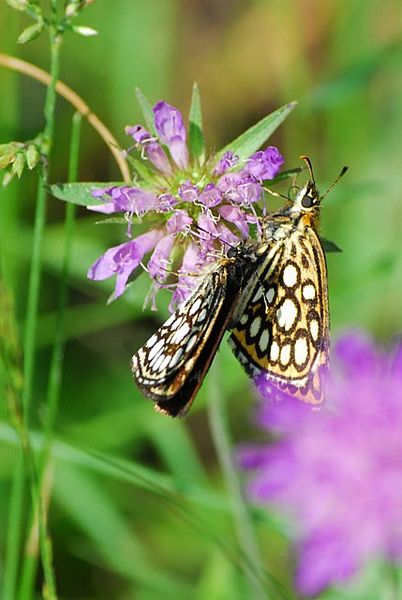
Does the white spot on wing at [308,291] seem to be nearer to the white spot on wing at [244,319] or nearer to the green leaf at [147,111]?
the white spot on wing at [244,319]

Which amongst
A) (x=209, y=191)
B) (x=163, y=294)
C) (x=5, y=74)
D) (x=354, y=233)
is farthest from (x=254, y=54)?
(x=209, y=191)

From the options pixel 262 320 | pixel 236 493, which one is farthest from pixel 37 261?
pixel 236 493

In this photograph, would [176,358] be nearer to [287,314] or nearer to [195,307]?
[195,307]

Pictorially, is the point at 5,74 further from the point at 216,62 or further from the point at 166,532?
the point at 166,532

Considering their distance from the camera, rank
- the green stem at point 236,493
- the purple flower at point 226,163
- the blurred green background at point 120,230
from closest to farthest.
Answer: the purple flower at point 226,163, the green stem at point 236,493, the blurred green background at point 120,230

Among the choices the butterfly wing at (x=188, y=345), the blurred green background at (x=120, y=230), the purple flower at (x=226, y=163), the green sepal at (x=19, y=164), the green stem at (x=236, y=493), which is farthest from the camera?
the blurred green background at (x=120, y=230)

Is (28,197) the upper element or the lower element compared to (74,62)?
lower

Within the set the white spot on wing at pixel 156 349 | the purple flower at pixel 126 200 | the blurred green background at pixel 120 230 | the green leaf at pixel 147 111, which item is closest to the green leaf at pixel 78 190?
the purple flower at pixel 126 200

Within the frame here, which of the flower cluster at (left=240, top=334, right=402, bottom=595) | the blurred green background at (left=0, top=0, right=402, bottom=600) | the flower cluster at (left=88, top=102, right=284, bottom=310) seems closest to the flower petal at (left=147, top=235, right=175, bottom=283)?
the flower cluster at (left=88, top=102, right=284, bottom=310)
